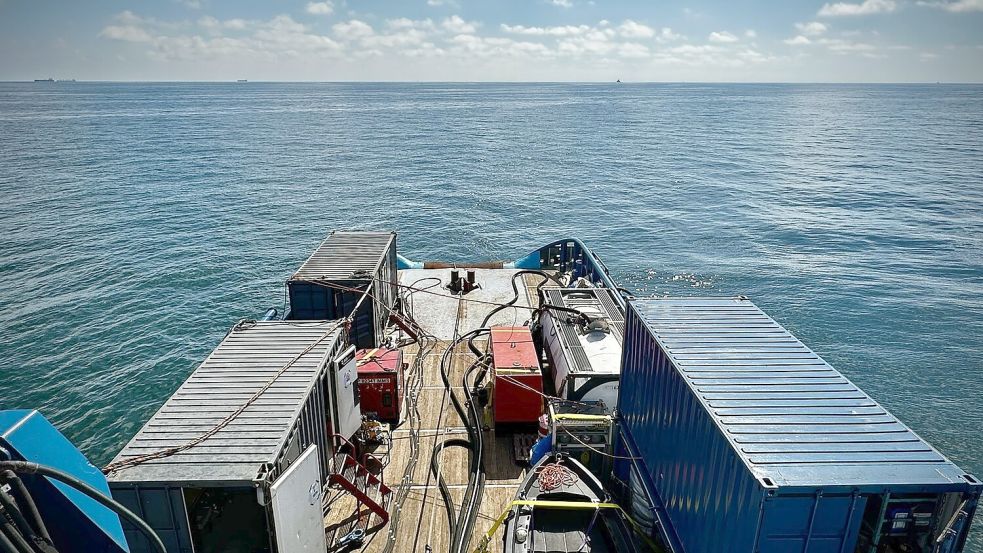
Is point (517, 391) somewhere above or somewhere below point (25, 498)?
below

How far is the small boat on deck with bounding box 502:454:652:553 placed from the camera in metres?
11.5

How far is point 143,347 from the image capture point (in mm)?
33281

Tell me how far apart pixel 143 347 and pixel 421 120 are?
128262mm

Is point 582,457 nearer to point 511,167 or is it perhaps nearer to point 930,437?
point 930,437

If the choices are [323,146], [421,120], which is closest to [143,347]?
[323,146]

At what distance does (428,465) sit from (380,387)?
282 cm

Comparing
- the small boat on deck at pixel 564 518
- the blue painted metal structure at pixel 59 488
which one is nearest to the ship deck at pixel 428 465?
the small boat on deck at pixel 564 518

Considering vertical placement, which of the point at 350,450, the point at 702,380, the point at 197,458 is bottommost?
the point at 350,450

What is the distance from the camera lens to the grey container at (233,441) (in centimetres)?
940

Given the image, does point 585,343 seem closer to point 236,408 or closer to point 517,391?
point 517,391

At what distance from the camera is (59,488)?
224 inches

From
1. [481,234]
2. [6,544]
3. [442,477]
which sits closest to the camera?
[6,544]

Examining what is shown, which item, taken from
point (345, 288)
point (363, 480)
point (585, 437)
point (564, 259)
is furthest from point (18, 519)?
point (564, 259)

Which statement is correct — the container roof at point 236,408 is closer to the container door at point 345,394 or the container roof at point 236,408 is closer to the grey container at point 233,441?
the grey container at point 233,441
